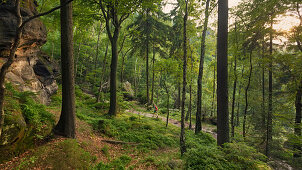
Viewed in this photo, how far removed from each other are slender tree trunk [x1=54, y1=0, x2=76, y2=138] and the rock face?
46.4 inches

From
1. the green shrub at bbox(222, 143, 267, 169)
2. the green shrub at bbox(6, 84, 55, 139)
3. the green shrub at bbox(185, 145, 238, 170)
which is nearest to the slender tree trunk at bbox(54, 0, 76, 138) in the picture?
the green shrub at bbox(6, 84, 55, 139)

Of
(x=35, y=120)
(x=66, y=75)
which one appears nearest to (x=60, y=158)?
(x=35, y=120)

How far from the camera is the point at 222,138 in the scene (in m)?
5.71

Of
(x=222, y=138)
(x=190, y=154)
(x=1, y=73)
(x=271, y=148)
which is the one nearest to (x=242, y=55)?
(x=271, y=148)

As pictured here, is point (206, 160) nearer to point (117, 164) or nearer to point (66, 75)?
point (117, 164)

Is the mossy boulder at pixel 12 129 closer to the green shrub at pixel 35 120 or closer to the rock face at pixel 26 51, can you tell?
the green shrub at pixel 35 120

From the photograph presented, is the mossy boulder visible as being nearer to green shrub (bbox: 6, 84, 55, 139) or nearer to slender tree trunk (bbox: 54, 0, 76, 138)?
green shrub (bbox: 6, 84, 55, 139)

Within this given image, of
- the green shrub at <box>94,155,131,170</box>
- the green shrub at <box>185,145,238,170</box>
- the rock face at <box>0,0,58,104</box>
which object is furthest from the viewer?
the rock face at <box>0,0,58,104</box>

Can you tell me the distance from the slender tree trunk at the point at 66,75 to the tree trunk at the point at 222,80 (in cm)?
627

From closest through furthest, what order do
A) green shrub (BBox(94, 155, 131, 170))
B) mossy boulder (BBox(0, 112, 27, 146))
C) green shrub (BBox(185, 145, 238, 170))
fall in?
mossy boulder (BBox(0, 112, 27, 146)), green shrub (BBox(185, 145, 238, 170)), green shrub (BBox(94, 155, 131, 170))

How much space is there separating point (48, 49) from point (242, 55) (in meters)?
23.7

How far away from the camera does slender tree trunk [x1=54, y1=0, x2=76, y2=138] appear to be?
4.96 m

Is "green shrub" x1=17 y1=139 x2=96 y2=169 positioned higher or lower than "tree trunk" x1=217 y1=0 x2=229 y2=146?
lower

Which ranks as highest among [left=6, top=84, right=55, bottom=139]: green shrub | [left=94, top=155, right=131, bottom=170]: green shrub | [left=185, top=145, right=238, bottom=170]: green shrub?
[left=6, top=84, right=55, bottom=139]: green shrub
